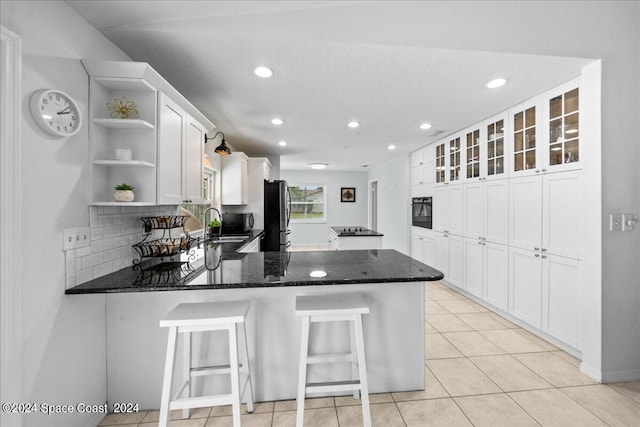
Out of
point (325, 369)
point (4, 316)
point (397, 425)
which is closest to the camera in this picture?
point (4, 316)

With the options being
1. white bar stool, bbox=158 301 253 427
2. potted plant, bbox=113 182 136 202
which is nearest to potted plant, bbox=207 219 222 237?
potted plant, bbox=113 182 136 202

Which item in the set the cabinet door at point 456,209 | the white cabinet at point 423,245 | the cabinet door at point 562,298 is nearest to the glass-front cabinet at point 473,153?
the cabinet door at point 456,209

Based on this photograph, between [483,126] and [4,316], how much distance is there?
14.5ft

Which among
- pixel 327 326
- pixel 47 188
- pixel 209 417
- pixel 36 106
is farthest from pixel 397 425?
pixel 36 106

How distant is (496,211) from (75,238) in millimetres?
3862

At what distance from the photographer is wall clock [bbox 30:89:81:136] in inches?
53.2

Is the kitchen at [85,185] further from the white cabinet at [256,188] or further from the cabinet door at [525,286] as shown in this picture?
the white cabinet at [256,188]

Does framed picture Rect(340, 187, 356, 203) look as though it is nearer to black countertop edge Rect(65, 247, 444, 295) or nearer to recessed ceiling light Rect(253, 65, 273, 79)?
black countertop edge Rect(65, 247, 444, 295)

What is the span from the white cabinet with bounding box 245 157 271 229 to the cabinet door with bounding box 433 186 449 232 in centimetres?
297

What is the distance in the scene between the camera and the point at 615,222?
7.01ft

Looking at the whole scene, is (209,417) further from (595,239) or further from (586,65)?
(586,65)

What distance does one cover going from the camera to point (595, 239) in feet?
7.09

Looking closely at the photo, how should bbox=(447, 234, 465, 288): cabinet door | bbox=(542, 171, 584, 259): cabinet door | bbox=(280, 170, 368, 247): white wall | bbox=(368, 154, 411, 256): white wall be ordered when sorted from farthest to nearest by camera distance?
bbox=(280, 170, 368, 247): white wall < bbox=(368, 154, 411, 256): white wall < bbox=(447, 234, 465, 288): cabinet door < bbox=(542, 171, 584, 259): cabinet door

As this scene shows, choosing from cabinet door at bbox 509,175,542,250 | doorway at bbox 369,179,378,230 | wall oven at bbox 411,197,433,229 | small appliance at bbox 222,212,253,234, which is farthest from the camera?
doorway at bbox 369,179,378,230
